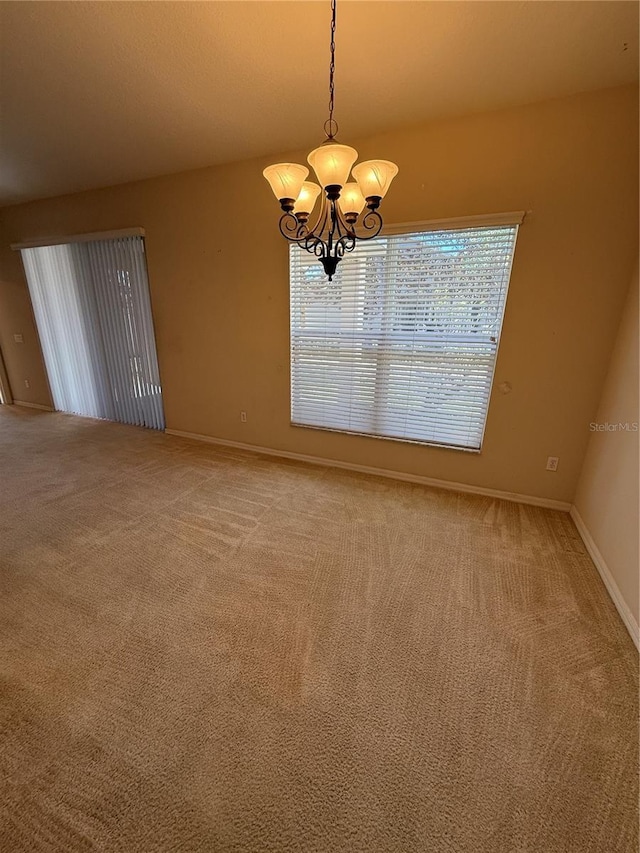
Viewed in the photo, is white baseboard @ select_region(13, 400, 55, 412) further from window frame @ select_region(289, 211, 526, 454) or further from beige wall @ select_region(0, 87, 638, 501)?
window frame @ select_region(289, 211, 526, 454)

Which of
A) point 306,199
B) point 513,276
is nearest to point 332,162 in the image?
point 306,199

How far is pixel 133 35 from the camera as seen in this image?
5.26 ft

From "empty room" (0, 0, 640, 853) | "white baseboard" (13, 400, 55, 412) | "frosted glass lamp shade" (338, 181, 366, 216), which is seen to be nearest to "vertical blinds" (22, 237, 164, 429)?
"empty room" (0, 0, 640, 853)

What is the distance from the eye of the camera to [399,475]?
9.70 feet

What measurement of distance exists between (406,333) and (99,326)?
151 inches

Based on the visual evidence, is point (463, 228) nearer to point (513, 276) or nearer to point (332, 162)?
point (513, 276)

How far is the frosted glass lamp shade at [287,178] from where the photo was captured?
54.8 inches

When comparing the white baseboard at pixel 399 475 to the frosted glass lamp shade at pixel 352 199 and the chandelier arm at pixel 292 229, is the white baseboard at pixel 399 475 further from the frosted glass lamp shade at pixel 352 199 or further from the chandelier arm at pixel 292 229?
the frosted glass lamp shade at pixel 352 199

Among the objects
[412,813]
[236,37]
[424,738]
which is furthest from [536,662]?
[236,37]

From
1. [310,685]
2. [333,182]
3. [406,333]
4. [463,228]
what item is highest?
[463,228]

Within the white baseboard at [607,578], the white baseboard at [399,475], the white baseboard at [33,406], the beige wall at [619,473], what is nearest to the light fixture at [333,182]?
the beige wall at [619,473]

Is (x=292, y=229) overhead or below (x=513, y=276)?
overhead

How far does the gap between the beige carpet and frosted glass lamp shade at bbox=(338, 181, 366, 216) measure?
6.21ft

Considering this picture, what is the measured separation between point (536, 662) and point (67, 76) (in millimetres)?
3875
